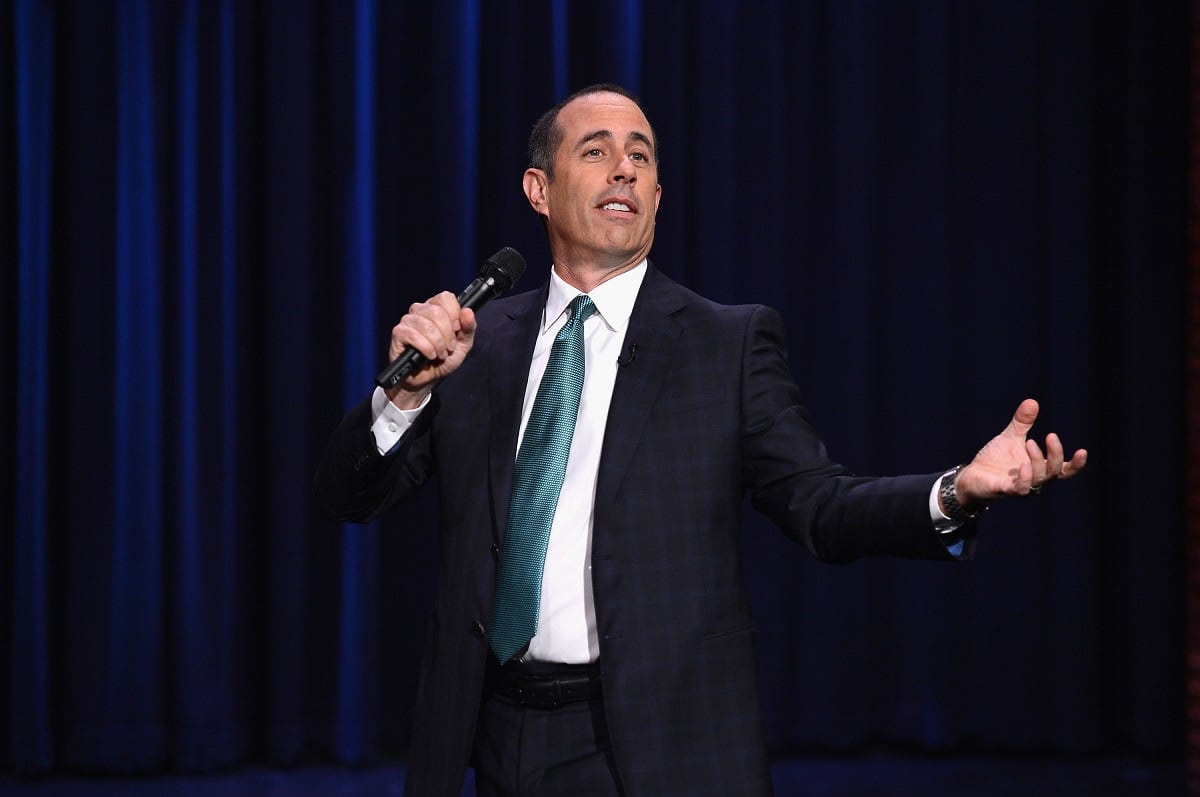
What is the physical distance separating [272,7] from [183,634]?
1.84 meters

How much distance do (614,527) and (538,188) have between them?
0.60 meters

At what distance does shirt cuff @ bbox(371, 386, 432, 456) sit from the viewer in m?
1.54

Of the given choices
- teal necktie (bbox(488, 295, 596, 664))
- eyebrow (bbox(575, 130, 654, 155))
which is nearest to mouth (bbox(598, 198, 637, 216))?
eyebrow (bbox(575, 130, 654, 155))

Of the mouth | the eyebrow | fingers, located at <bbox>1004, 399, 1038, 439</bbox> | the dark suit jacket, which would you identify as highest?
the eyebrow

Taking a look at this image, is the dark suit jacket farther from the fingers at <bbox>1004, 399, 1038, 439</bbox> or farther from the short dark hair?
the short dark hair

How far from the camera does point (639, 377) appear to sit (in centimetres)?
156

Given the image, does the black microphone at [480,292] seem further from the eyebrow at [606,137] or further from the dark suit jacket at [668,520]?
the eyebrow at [606,137]

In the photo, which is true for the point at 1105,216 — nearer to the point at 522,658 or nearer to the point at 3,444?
the point at 522,658

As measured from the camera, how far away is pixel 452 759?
58.8 inches

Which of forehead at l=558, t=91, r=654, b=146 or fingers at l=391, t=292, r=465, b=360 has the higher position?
forehead at l=558, t=91, r=654, b=146

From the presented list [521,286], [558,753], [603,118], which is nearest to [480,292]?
[603,118]

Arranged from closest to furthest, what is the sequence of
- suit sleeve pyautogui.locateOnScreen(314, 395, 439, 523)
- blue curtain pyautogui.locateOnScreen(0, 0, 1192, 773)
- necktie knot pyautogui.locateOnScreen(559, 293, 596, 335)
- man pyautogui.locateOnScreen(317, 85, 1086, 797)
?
man pyautogui.locateOnScreen(317, 85, 1086, 797) < suit sleeve pyautogui.locateOnScreen(314, 395, 439, 523) < necktie knot pyautogui.locateOnScreen(559, 293, 596, 335) < blue curtain pyautogui.locateOnScreen(0, 0, 1192, 773)

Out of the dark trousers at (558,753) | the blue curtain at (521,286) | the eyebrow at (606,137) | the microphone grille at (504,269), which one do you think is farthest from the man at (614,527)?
the blue curtain at (521,286)

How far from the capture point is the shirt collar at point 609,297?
65.8 inches
